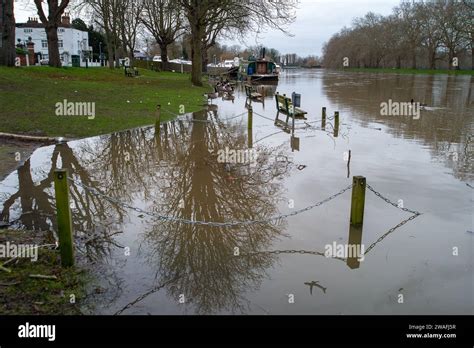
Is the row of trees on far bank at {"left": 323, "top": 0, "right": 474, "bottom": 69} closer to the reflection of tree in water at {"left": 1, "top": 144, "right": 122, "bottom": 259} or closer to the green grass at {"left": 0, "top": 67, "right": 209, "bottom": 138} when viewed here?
the green grass at {"left": 0, "top": 67, "right": 209, "bottom": 138}

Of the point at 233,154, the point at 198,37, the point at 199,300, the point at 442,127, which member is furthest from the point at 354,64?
the point at 199,300

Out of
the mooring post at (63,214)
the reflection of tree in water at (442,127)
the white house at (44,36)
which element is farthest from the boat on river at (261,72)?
the mooring post at (63,214)

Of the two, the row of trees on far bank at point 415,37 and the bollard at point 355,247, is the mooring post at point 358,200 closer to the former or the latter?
the bollard at point 355,247

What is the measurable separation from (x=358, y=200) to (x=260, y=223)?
70.6 inches

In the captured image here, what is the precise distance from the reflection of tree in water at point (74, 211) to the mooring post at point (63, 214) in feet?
1.82

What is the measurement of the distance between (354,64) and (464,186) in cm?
12563

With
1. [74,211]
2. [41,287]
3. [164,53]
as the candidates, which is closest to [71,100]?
[74,211]

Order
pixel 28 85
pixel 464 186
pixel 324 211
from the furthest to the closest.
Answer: pixel 28 85
pixel 464 186
pixel 324 211

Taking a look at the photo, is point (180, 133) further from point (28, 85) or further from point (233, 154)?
point (28, 85)

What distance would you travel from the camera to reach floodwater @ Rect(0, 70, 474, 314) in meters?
5.26

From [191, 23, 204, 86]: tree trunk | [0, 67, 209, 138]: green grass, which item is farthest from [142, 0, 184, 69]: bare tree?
[0, 67, 209, 138]: green grass

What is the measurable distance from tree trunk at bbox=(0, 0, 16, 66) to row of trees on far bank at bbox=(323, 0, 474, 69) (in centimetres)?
5624

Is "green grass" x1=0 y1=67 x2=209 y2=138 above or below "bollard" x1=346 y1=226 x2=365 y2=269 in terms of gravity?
above

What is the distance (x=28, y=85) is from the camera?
69.2 feet
